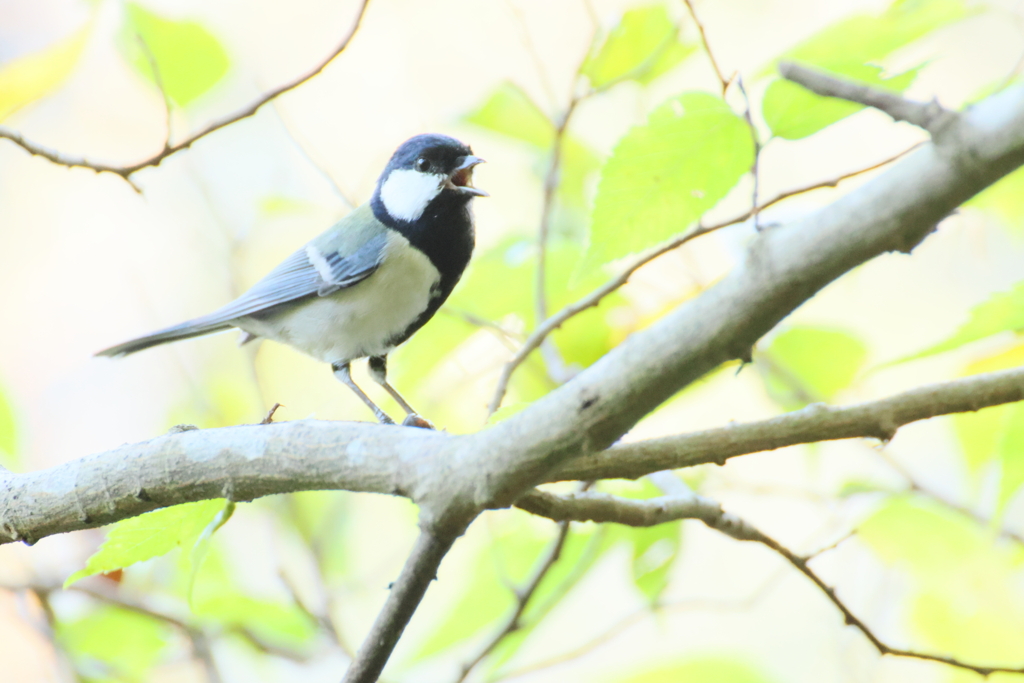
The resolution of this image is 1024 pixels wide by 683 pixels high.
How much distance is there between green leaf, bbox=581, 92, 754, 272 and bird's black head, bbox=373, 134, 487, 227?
59 cm

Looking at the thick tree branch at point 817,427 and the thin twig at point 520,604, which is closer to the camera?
the thick tree branch at point 817,427

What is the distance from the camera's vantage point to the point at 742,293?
394mm

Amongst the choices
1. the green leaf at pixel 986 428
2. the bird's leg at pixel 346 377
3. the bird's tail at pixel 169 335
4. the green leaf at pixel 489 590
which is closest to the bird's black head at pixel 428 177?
the bird's leg at pixel 346 377

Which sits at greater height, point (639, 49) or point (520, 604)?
point (639, 49)

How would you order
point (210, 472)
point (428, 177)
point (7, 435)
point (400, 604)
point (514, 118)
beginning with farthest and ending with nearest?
point (428, 177), point (514, 118), point (7, 435), point (210, 472), point (400, 604)

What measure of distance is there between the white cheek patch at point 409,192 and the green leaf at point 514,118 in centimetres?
17

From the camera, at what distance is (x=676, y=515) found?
0.75m

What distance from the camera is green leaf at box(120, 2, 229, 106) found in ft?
3.24

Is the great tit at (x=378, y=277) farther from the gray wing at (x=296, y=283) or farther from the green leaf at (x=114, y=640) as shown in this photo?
the green leaf at (x=114, y=640)

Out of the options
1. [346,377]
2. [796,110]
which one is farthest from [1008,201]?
[346,377]

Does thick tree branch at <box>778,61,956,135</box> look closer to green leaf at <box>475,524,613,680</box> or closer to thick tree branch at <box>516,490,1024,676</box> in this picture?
thick tree branch at <box>516,490,1024,676</box>

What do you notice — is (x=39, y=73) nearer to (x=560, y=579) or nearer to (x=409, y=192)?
(x=409, y=192)

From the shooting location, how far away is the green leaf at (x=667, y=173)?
0.62 meters

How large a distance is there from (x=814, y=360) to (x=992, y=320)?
343mm
